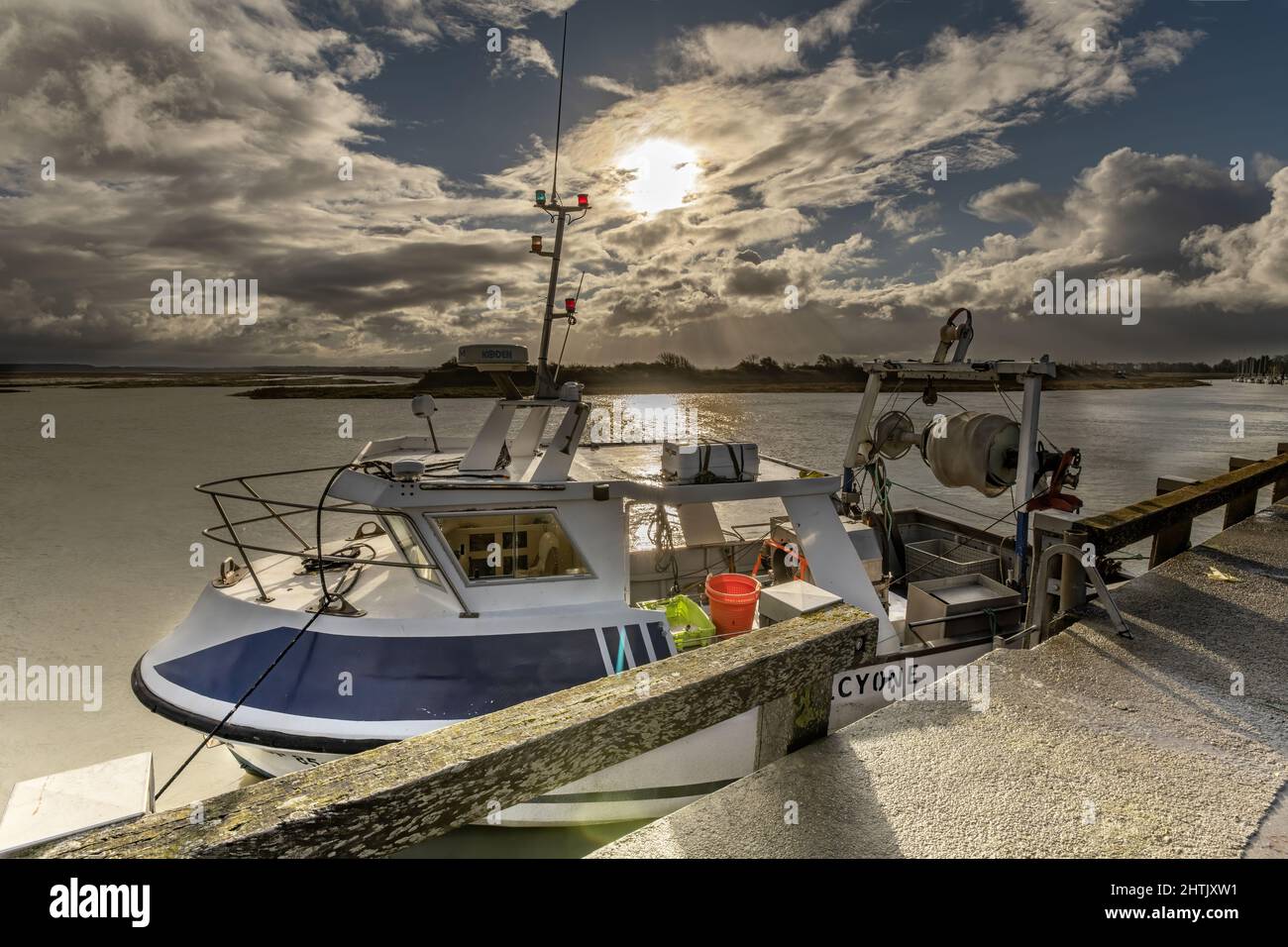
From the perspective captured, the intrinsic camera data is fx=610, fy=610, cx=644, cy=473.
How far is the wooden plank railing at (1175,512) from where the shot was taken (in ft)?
12.7

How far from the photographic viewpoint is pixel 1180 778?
2.41 m

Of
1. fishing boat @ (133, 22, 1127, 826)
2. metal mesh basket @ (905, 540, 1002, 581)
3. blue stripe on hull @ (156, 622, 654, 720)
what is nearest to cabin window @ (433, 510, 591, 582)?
fishing boat @ (133, 22, 1127, 826)

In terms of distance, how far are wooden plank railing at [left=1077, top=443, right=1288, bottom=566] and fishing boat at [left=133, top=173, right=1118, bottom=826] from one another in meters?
0.50

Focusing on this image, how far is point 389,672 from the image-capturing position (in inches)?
194

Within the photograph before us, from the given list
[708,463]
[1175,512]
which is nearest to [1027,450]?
[1175,512]

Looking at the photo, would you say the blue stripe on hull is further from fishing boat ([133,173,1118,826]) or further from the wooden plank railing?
the wooden plank railing

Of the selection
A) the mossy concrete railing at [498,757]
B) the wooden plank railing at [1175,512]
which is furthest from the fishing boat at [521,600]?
the mossy concrete railing at [498,757]

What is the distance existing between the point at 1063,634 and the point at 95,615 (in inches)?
711

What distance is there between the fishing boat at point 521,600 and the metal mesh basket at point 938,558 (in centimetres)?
140

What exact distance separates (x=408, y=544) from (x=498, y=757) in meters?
4.46

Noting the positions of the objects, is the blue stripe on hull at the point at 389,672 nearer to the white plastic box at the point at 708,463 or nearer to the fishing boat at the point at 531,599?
the fishing boat at the point at 531,599

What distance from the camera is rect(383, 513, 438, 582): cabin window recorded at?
545cm
